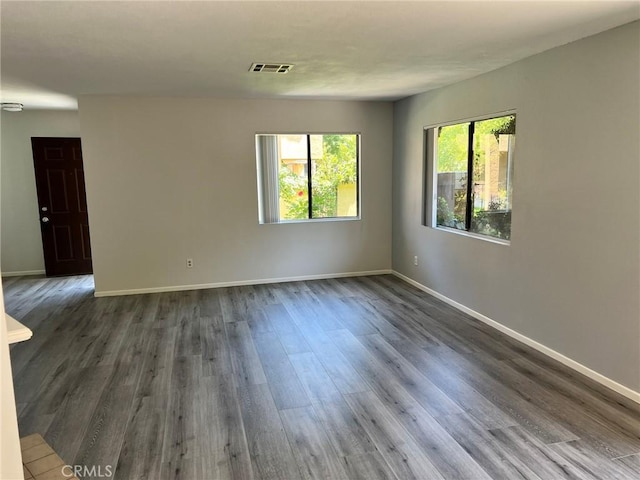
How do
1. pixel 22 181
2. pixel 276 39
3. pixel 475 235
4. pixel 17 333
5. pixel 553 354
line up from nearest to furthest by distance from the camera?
pixel 17 333 < pixel 276 39 < pixel 553 354 < pixel 475 235 < pixel 22 181

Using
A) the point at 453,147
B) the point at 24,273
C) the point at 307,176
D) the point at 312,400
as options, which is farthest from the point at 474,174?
the point at 24,273

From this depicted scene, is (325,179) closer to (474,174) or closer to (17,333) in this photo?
(474,174)

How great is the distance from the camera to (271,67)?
146 inches

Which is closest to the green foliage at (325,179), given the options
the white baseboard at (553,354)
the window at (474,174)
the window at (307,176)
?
the window at (307,176)

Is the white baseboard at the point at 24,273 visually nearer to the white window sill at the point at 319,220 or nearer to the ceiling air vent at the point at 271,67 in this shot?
the white window sill at the point at 319,220

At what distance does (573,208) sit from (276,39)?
2.42 m

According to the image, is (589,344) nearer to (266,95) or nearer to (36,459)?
(36,459)

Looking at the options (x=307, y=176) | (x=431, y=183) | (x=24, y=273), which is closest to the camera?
(x=431, y=183)

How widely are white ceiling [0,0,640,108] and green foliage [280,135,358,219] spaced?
1.53 m

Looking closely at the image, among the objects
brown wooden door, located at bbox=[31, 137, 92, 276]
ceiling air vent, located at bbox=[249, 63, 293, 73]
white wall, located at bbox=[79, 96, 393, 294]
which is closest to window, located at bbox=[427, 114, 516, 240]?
white wall, located at bbox=[79, 96, 393, 294]

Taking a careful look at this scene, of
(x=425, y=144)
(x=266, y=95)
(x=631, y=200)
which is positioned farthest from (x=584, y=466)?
(x=266, y=95)

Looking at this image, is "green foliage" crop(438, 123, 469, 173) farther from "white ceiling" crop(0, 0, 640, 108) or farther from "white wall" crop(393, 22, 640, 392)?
"white ceiling" crop(0, 0, 640, 108)

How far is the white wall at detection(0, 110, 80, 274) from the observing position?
6.36 meters

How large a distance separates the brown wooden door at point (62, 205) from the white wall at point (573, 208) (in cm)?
560
